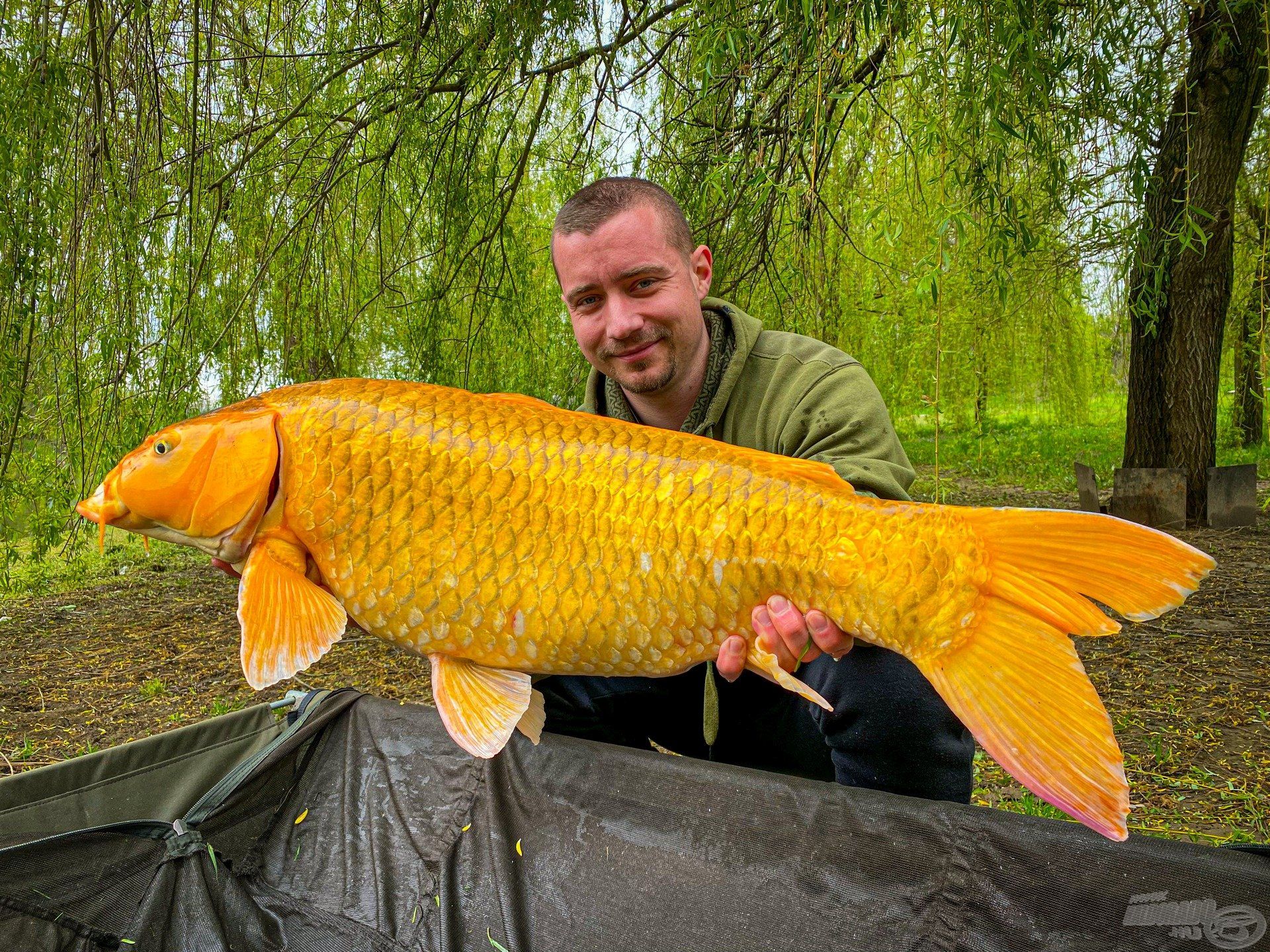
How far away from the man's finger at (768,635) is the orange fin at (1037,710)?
0.13m

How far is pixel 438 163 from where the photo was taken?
82.4 inches

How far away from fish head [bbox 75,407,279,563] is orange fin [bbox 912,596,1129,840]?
0.65 m

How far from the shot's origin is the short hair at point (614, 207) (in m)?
1.33

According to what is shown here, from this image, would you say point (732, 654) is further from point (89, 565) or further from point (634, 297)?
point (89, 565)

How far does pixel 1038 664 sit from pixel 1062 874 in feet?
0.96

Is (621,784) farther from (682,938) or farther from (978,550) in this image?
(978,550)

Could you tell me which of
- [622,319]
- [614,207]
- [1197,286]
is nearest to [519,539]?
[622,319]

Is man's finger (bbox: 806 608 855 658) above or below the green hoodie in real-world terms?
below

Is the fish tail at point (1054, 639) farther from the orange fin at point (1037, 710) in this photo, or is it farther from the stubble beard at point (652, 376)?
the stubble beard at point (652, 376)

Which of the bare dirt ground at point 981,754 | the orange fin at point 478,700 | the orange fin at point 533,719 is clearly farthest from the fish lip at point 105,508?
the bare dirt ground at point 981,754

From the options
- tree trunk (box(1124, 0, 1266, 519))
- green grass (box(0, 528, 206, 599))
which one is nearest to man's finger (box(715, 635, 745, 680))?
tree trunk (box(1124, 0, 1266, 519))

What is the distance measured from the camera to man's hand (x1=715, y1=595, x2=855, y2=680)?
838 mm

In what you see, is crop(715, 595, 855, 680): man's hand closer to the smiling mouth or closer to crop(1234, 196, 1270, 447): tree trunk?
the smiling mouth

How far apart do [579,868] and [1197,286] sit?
341 centimetres
